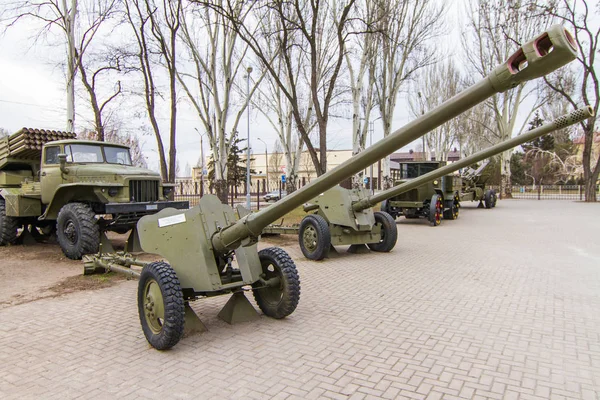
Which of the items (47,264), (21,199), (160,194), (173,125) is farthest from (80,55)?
(47,264)

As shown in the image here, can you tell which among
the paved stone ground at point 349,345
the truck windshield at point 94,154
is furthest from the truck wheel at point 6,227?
the paved stone ground at point 349,345

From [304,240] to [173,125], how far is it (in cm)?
926

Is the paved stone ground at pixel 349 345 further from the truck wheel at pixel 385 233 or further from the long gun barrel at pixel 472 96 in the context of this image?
the truck wheel at pixel 385 233

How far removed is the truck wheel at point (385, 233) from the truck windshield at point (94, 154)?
19.2 ft

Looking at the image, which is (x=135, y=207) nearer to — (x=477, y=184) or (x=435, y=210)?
(x=435, y=210)

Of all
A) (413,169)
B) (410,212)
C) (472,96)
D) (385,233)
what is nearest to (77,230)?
(385,233)

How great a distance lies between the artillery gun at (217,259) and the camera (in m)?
3.58

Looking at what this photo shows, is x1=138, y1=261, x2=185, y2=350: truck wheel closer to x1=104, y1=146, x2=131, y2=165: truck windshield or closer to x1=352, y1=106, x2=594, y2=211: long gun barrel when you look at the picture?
x1=352, y1=106, x2=594, y2=211: long gun barrel

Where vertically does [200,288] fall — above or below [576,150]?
below

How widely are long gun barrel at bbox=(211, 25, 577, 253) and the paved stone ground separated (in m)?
1.32

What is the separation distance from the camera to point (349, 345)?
3992 millimetres

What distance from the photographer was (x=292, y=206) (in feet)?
12.5

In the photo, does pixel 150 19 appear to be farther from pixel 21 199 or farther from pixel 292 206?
pixel 292 206

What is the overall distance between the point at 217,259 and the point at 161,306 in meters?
0.82
